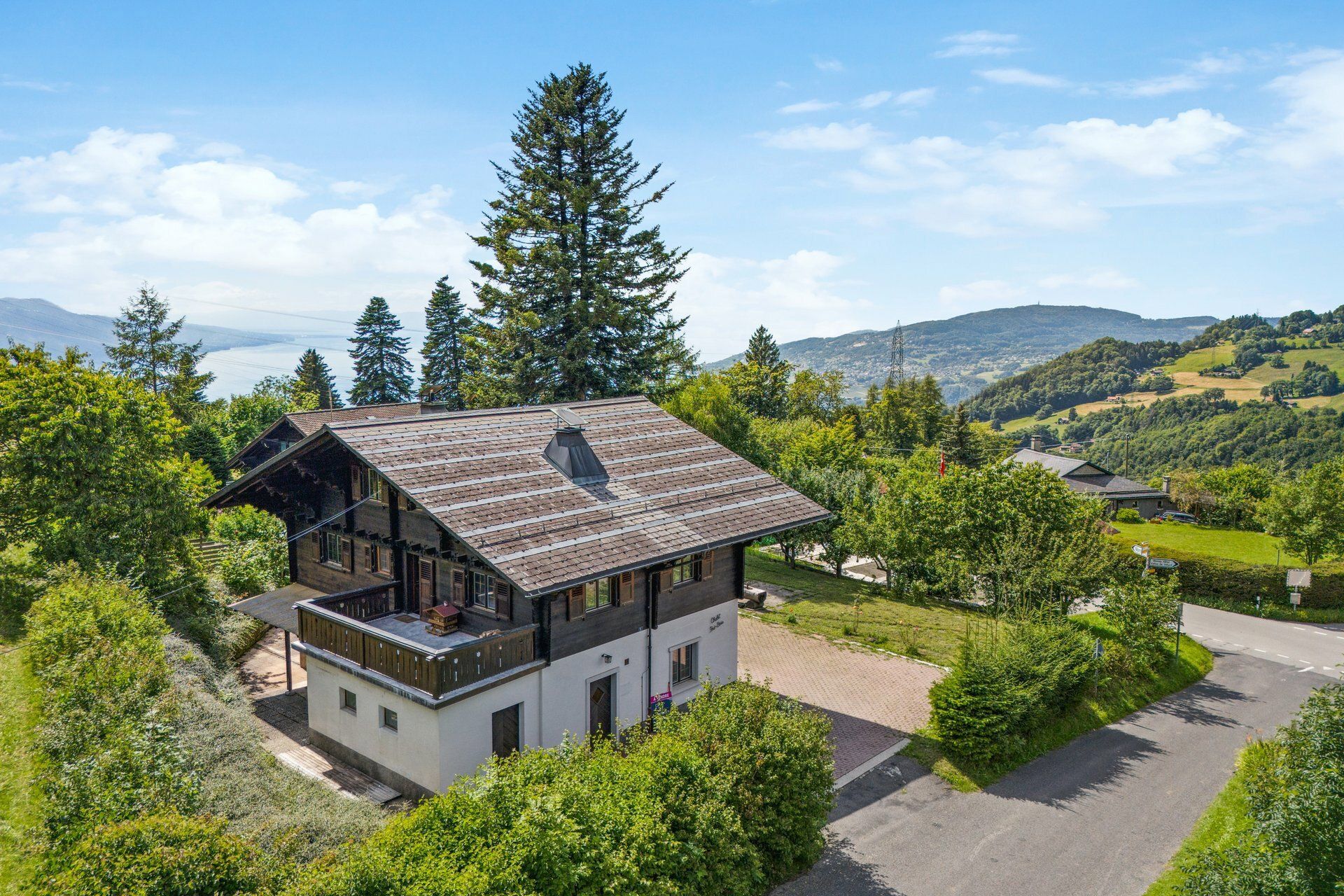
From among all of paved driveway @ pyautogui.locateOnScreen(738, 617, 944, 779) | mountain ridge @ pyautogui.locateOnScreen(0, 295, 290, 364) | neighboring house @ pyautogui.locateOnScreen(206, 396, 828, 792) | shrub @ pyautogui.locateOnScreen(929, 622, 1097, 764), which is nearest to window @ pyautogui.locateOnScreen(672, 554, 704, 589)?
neighboring house @ pyautogui.locateOnScreen(206, 396, 828, 792)

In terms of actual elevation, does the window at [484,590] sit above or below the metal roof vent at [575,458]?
below

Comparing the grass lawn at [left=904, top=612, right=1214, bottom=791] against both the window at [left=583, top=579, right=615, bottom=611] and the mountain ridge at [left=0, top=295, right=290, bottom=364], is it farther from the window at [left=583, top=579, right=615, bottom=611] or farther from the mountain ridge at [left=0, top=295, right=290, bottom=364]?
the mountain ridge at [left=0, top=295, right=290, bottom=364]

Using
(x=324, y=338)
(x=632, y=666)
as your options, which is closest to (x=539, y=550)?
(x=632, y=666)

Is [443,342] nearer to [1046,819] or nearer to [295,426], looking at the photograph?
[295,426]

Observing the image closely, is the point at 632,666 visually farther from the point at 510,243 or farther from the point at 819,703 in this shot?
the point at 510,243

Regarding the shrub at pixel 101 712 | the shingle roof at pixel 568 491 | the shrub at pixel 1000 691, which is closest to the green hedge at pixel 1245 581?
the shrub at pixel 1000 691

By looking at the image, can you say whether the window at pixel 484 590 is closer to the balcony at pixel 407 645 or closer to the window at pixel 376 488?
the balcony at pixel 407 645

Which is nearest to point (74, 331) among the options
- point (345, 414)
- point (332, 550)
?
point (345, 414)
